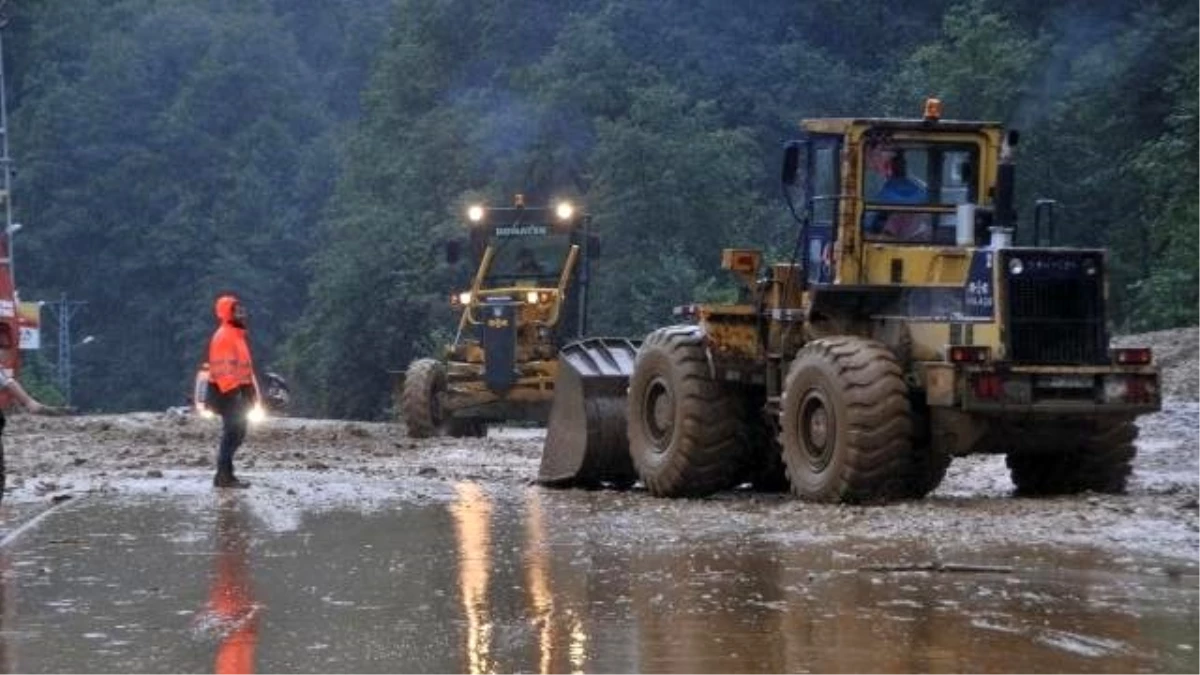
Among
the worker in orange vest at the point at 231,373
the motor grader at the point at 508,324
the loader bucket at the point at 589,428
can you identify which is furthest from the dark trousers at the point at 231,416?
the motor grader at the point at 508,324

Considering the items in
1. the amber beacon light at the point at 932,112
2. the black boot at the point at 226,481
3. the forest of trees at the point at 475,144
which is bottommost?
the black boot at the point at 226,481

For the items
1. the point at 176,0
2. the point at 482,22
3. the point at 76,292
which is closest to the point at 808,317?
the point at 482,22

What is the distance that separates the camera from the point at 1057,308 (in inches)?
624

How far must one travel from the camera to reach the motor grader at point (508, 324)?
29.2 meters

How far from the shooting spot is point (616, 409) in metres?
18.9

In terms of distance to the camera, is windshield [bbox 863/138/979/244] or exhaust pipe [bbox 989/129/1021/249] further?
windshield [bbox 863/138/979/244]

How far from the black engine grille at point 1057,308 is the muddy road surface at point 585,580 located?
998 mm

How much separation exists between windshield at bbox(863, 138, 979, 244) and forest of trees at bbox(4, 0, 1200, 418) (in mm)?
19552

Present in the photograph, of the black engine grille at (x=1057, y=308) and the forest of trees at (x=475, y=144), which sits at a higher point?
the forest of trees at (x=475, y=144)

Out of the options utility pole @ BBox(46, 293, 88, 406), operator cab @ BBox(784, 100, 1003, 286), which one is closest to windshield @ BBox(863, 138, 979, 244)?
operator cab @ BBox(784, 100, 1003, 286)

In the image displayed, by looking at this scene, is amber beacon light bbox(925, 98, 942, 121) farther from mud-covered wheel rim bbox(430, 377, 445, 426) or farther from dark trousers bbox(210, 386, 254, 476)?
mud-covered wheel rim bbox(430, 377, 445, 426)

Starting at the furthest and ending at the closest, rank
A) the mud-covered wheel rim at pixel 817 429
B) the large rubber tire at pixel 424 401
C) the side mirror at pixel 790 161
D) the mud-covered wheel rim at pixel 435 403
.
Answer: the mud-covered wheel rim at pixel 435 403, the large rubber tire at pixel 424 401, the side mirror at pixel 790 161, the mud-covered wheel rim at pixel 817 429

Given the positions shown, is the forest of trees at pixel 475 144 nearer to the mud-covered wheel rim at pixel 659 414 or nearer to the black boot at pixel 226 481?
the mud-covered wheel rim at pixel 659 414

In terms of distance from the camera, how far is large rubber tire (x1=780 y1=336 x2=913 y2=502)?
1547cm
